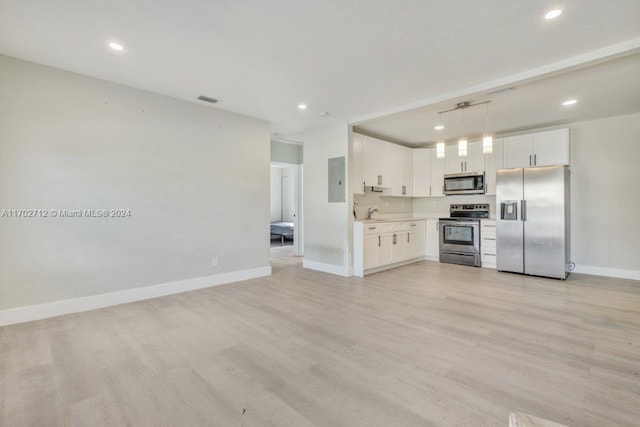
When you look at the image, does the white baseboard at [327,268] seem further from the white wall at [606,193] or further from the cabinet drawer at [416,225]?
the white wall at [606,193]

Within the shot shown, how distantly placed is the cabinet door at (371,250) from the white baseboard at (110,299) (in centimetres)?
199

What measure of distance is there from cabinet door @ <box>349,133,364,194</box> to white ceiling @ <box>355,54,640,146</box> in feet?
1.09

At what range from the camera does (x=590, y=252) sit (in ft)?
16.8

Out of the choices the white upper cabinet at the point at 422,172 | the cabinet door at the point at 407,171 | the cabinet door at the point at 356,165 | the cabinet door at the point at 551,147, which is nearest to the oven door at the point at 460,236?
the white upper cabinet at the point at 422,172

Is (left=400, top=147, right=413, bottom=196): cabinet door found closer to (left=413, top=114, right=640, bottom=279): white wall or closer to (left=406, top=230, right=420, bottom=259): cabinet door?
Answer: (left=406, top=230, right=420, bottom=259): cabinet door

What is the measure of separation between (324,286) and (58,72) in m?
4.21

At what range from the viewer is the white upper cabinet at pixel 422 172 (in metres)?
6.62

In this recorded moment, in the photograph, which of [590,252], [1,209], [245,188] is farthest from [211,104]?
[590,252]

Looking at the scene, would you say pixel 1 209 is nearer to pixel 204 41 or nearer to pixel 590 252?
pixel 204 41

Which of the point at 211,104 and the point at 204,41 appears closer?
the point at 204,41

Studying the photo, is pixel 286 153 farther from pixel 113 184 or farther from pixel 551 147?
pixel 551 147

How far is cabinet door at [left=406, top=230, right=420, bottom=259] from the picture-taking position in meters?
6.01

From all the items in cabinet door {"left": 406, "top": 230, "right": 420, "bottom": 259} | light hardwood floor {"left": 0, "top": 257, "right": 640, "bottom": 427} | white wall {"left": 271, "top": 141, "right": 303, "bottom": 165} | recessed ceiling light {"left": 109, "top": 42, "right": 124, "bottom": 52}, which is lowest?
light hardwood floor {"left": 0, "top": 257, "right": 640, "bottom": 427}

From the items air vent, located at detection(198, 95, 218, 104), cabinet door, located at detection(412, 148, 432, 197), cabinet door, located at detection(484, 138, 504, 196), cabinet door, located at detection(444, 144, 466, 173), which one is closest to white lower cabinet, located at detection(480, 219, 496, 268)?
cabinet door, located at detection(484, 138, 504, 196)
